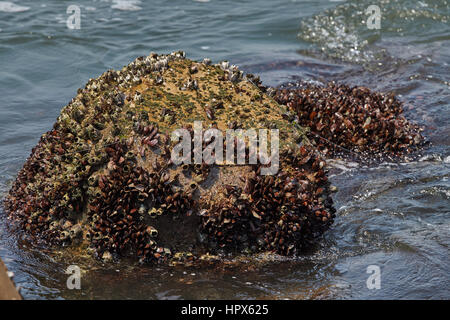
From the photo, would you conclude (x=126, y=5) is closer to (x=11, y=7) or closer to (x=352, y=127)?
(x=11, y=7)

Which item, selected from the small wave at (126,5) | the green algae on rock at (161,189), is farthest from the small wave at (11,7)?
the green algae on rock at (161,189)

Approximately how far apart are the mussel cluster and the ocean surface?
39cm

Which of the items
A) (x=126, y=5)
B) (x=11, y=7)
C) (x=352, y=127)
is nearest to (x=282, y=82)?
(x=352, y=127)

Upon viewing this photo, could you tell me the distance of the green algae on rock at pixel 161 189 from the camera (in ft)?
19.3

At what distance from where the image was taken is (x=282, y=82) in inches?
488

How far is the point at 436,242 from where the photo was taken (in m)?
6.48

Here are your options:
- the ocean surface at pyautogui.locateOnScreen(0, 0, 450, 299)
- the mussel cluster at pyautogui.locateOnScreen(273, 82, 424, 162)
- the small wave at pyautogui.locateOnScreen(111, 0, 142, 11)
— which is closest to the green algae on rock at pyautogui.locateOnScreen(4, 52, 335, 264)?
the ocean surface at pyautogui.locateOnScreen(0, 0, 450, 299)

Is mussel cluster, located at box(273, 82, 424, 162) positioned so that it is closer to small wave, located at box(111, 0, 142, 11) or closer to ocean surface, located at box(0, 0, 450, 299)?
ocean surface, located at box(0, 0, 450, 299)

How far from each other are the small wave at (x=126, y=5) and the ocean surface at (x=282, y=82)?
51mm

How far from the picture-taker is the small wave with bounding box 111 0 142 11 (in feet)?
60.7

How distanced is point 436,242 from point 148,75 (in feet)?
13.4

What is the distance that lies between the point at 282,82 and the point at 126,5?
341 inches
